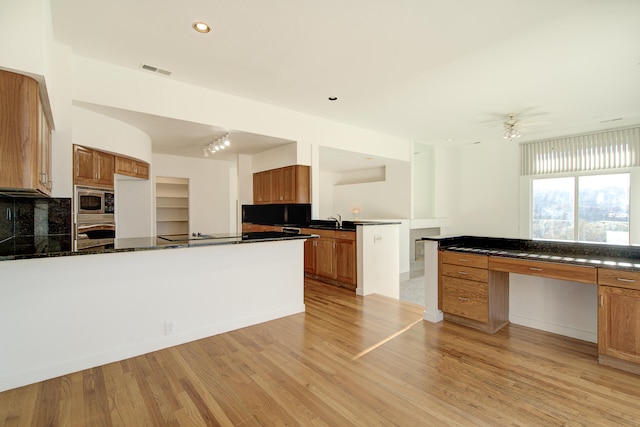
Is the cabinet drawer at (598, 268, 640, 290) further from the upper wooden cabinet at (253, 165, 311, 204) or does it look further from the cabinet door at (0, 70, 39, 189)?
the cabinet door at (0, 70, 39, 189)

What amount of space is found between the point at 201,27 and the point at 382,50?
170 centimetres

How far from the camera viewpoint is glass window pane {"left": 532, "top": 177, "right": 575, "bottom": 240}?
19.8ft

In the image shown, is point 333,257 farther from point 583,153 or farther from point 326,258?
point 583,153

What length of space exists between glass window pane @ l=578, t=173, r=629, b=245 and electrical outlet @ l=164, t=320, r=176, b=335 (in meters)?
7.20

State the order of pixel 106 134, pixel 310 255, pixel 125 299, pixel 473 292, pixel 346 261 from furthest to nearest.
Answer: pixel 310 255
pixel 346 261
pixel 106 134
pixel 473 292
pixel 125 299

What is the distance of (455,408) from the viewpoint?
190cm

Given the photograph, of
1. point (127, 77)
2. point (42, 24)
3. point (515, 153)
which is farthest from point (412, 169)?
point (42, 24)

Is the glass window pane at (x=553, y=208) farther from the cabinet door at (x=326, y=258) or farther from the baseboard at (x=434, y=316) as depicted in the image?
the cabinet door at (x=326, y=258)

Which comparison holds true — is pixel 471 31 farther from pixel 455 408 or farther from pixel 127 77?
pixel 127 77

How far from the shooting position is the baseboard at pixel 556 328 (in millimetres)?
2879

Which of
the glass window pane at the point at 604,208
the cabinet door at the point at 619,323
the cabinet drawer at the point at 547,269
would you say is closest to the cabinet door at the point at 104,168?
the cabinet drawer at the point at 547,269

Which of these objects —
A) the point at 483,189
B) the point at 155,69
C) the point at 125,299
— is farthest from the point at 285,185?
the point at 483,189

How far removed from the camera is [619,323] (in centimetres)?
237

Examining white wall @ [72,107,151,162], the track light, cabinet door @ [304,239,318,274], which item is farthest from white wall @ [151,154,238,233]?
cabinet door @ [304,239,318,274]
